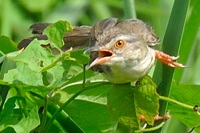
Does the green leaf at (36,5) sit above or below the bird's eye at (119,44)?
below

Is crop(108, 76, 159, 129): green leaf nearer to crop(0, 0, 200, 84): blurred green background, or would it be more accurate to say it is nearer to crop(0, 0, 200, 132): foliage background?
crop(0, 0, 200, 132): foliage background

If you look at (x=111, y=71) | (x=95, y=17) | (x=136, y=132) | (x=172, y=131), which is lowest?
(x=95, y=17)

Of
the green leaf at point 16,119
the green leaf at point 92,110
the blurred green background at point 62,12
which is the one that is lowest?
the blurred green background at point 62,12

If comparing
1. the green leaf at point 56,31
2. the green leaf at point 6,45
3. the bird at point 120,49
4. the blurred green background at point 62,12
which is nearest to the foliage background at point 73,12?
the blurred green background at point 62,12

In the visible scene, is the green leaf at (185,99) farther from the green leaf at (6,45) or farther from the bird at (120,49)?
the green leaf at (6,45)

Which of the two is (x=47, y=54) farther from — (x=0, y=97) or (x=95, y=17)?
(x=95, y=17)

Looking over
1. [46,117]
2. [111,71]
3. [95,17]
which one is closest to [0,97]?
[46,117]

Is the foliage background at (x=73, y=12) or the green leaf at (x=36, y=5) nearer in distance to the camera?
the foliage background at (x=73, y=12)
